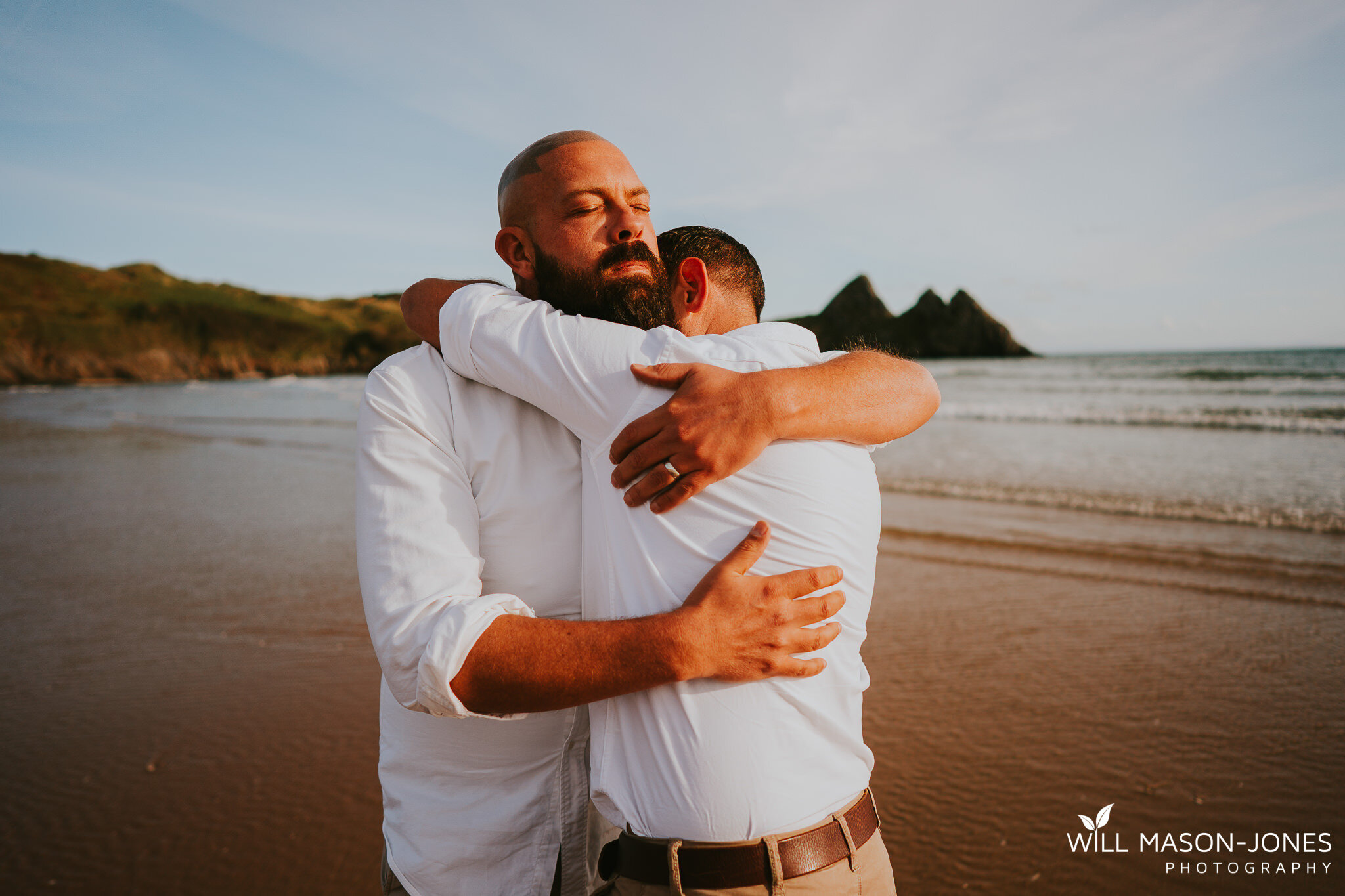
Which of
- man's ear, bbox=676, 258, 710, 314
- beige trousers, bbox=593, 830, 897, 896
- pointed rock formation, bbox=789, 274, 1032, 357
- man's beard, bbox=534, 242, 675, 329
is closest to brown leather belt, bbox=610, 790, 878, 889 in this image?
beige trousers, bbox=593, 830, 897, 896

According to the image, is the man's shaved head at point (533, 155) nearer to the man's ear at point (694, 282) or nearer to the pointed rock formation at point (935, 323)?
the man's ear at point (694, 282)

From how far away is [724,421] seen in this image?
130 cm

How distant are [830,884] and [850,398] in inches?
38.0

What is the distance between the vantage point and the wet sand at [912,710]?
128 inches

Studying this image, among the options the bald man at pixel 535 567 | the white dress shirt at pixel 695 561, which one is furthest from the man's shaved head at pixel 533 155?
the white dress shirt at pixel 695 561

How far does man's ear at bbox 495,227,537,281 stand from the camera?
1.91 m

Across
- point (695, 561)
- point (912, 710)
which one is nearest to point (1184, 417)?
point (912, 710)

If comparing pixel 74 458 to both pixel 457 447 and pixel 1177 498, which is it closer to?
pixel 457 447

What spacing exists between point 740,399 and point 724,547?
0.97 feet

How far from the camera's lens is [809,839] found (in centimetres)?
131

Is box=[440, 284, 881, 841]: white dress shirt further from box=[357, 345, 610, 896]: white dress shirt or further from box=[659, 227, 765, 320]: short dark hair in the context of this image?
box=[659, 227, 765, 320]: short dark hair

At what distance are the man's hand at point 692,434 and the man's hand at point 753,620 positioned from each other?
162mm

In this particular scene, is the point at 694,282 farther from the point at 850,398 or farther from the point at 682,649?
A: the point at 682,649

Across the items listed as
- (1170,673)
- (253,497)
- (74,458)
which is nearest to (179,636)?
(253,497)
